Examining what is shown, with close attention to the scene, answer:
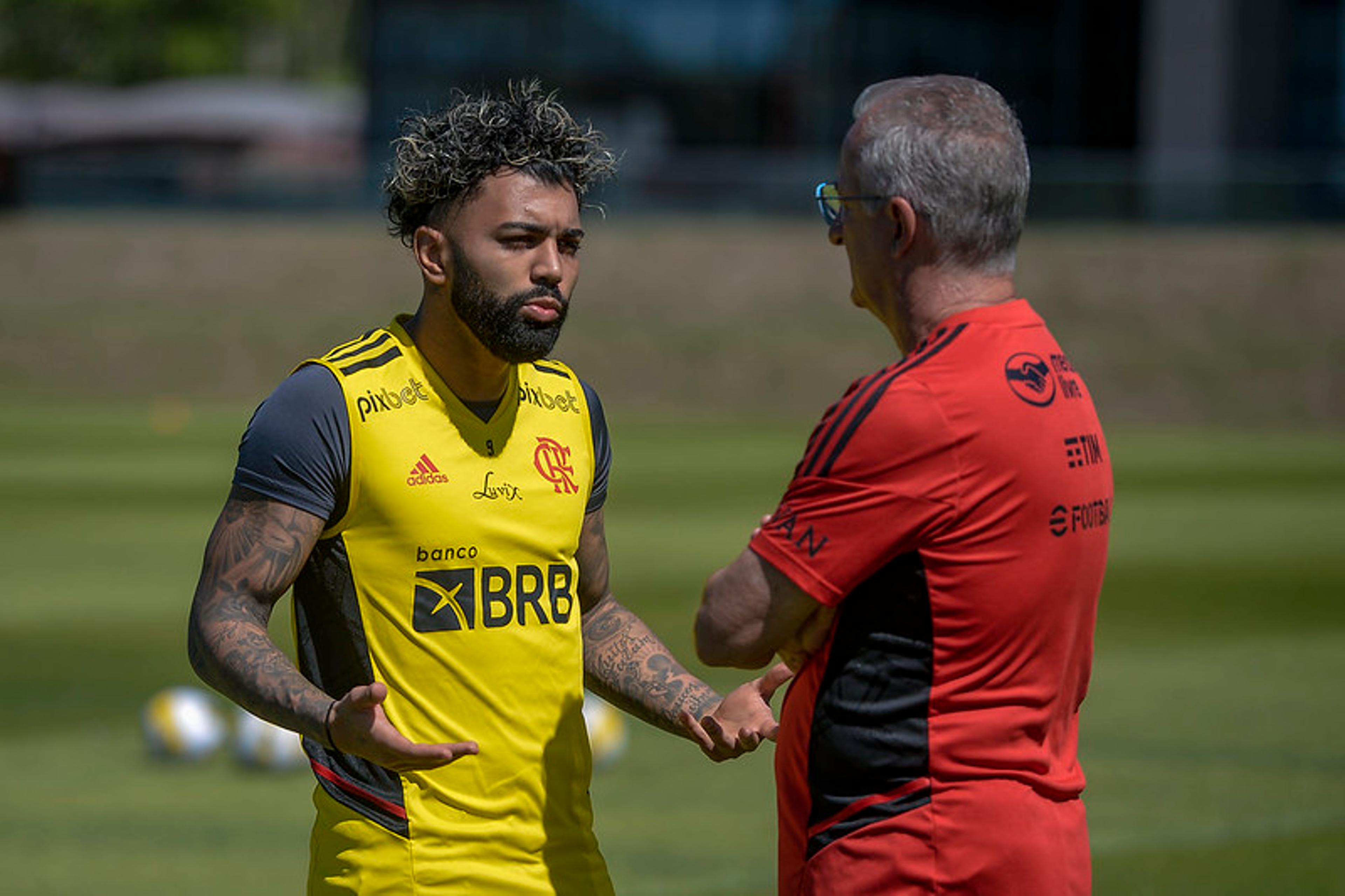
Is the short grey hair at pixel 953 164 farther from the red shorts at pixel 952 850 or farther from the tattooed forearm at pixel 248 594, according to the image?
the tattooed forearm at pixel 248 594

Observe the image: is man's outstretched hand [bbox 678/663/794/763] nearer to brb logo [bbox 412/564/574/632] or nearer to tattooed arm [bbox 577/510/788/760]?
tattooed arm [bbox 577/510/788/760]

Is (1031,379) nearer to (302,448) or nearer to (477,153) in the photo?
(477,153)

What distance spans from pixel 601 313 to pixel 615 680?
31532mm

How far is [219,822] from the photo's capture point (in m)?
8.95

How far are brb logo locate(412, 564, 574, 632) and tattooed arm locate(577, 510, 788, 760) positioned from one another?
29 cm

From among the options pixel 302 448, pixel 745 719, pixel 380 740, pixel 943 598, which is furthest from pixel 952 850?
pixel 302 448

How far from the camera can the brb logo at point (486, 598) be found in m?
4.25

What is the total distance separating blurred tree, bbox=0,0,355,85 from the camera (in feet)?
228

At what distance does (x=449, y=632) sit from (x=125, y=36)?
72801 mm

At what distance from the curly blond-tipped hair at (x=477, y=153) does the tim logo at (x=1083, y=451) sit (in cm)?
134

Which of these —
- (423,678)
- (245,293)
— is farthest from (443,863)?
(245,293)

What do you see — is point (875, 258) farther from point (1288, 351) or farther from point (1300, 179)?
point (1300, 179)

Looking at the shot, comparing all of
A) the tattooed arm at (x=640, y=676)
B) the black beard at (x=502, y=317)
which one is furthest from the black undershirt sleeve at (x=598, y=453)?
the black beard at (x=502, y=317)

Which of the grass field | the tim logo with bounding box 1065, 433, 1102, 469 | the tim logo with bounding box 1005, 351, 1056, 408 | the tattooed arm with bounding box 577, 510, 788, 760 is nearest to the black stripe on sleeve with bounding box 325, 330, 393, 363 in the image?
the tattooed arm with bounding box 577, 510, 788, 760
